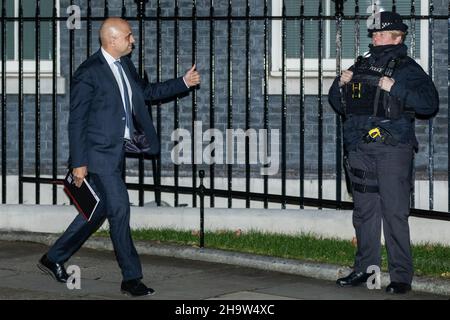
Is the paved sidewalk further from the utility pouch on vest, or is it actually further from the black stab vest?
the black stab vest

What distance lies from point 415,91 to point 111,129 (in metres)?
2.25

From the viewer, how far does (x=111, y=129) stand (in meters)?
8.84

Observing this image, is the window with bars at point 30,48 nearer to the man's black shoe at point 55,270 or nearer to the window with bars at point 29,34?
the window with bars at point 29,34

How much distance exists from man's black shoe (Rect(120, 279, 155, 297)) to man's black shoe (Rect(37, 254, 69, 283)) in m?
0.68

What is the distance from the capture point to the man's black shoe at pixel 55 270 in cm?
925

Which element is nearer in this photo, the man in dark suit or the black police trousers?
the man in dark suit

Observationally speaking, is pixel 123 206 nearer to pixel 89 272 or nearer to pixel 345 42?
pixel 89 272

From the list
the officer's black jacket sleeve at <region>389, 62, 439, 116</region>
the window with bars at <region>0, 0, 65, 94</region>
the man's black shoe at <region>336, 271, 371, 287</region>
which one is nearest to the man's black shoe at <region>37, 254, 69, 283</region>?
the man's black shoe at <region>336, 271, 371, 287</region>

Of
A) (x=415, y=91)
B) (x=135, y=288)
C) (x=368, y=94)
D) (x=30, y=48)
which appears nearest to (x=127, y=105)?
(x=135, y=288)

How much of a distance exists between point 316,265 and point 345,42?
4454mm

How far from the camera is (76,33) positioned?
1362cm

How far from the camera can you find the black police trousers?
9023 millimetres

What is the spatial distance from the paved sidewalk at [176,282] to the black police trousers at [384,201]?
0.26 m

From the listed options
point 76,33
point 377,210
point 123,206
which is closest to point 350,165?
point 377,210
